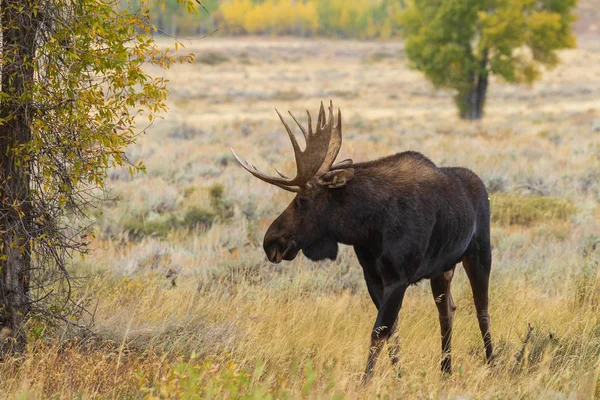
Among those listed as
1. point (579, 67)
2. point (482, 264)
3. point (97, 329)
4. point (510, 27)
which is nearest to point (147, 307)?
point (97, 329)

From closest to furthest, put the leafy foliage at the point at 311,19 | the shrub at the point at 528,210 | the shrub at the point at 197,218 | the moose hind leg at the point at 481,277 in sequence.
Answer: the moose hind leg at the point at 481,277 < the shrub at the point at 197,218 < the shrub at the point at 528,210 < the leafy foliage at the point at 311,19

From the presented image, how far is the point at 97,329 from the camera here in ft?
19.9

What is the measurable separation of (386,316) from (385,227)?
0.58 m

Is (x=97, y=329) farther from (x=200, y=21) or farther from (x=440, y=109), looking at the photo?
(x=200, y=21)

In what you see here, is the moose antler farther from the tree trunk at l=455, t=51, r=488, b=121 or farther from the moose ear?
the tree trunk at l=455, t=51, r=488, b=121

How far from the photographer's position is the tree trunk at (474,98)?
121 feet

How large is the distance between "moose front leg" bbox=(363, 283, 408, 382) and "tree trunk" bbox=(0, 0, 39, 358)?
2.31 meters

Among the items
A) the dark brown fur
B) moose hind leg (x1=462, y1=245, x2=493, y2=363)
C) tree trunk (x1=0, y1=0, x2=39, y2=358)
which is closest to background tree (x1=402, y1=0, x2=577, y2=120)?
moose hind leg (x1=462, y1=245, x2=493, y2=363)

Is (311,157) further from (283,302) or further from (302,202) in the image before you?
(283,302)

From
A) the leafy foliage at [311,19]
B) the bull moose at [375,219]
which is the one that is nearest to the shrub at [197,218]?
the bull moose at [375,219]

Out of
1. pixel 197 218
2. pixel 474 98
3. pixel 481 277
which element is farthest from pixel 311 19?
pixel 481 277

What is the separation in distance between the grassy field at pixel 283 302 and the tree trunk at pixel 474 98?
15.5 metres

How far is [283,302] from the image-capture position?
762cm

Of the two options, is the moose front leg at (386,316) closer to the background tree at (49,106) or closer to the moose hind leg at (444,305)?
the moose hind leg at (444,305)
